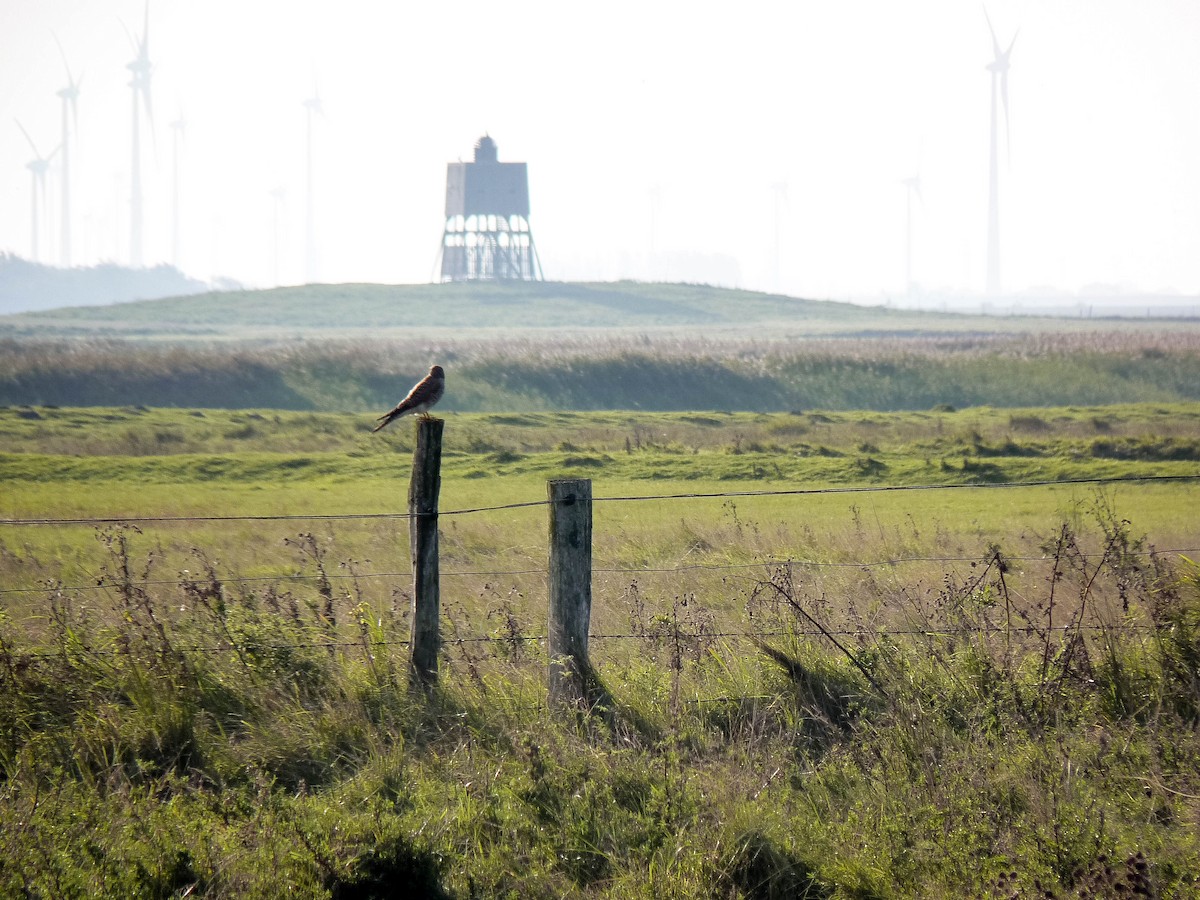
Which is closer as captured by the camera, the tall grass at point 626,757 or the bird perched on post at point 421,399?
the tall grass at point 626,757

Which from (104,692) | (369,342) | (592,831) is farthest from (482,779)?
(369,342)

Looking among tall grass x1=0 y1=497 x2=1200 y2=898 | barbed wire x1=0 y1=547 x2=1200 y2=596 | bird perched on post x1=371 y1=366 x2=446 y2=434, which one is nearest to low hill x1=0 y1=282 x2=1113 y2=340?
barbed wire x1=0 y1=547 x2=1200 y2=596

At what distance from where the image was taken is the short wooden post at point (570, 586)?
7.87m

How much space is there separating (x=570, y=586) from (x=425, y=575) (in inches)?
38.6

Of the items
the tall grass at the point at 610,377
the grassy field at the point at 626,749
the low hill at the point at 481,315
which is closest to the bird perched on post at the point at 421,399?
the grassy field at the point at 626,749

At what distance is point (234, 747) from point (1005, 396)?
59.3 meters

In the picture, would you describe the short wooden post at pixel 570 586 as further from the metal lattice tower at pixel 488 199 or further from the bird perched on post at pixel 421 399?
the metal lattice tower at pixel 488 199

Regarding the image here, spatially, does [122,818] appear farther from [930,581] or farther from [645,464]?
[645,464]

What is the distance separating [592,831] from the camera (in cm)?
682

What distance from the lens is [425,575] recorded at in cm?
807

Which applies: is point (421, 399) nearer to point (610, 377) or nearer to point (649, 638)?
point (649, 638)

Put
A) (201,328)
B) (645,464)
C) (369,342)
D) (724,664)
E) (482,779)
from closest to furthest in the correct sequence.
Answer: (482,779), (724,664), (645,464), (369,342), (201,328)

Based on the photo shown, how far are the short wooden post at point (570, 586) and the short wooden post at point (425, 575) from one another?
802 millimetres

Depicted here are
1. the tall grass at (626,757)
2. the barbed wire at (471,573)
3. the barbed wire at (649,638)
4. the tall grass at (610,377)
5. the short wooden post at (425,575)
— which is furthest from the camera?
the tall grass at (610,377)
